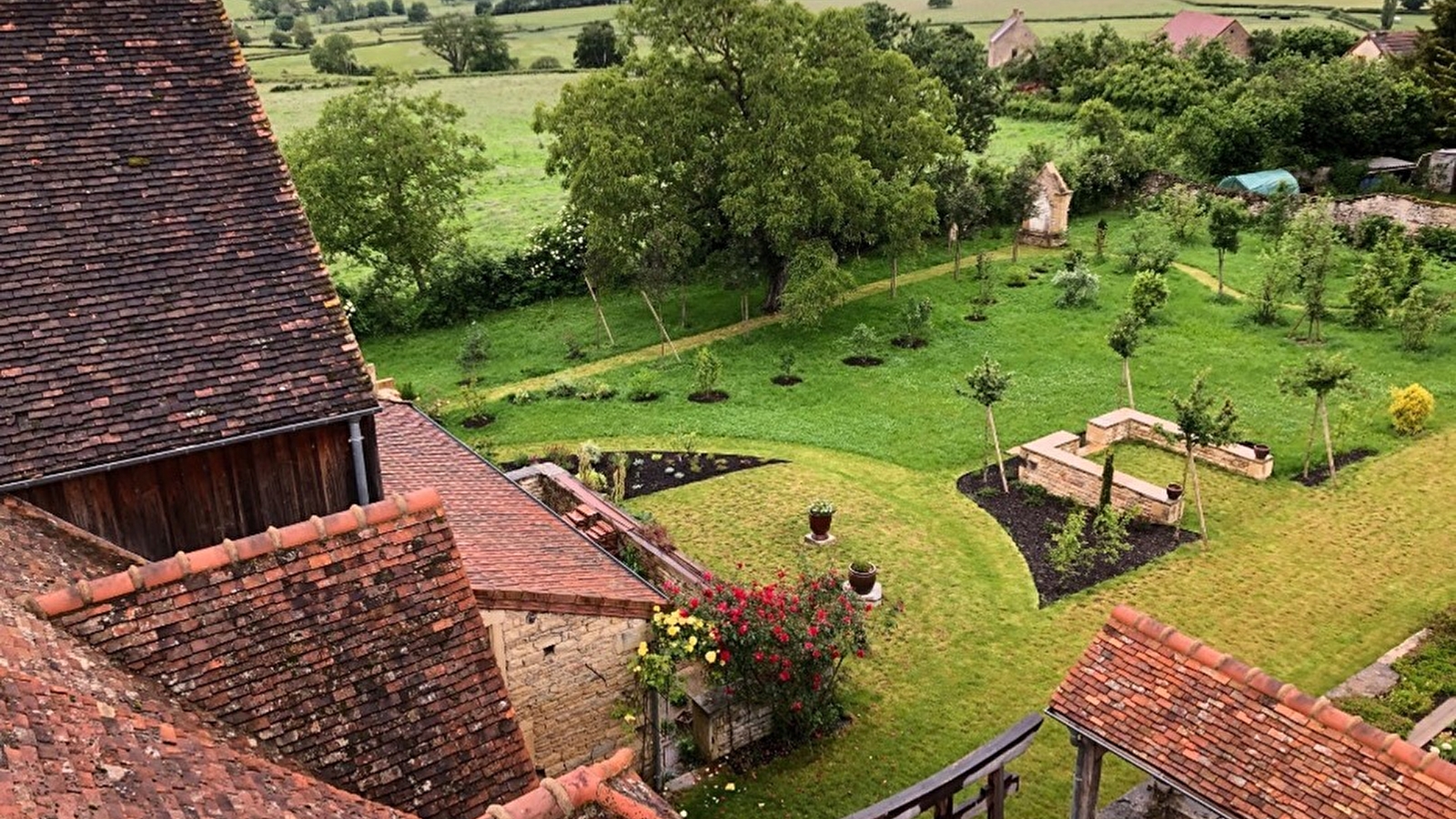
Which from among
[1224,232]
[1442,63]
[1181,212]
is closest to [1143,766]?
[1224,232]

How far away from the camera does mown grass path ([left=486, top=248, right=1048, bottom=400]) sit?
28.1m

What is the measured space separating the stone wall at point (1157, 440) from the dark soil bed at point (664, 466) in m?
6.72

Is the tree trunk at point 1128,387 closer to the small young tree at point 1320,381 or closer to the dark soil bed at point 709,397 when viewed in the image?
the small young tree at point 1320,381

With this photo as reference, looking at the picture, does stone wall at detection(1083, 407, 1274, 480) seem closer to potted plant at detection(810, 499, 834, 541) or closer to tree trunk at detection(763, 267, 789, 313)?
potted plant at detection(810, 499, 834, 541)

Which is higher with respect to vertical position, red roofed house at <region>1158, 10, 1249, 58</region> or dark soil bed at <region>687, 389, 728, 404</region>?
red roofed house at <region>1158, 10, 1249, 58</region>

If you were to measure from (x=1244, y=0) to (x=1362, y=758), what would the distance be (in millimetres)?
121744

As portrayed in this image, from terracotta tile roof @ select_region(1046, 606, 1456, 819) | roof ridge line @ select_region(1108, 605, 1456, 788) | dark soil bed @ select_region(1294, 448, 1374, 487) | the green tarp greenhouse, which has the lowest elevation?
dark soil bed @ select_region(1294, 448, 1374, 487)

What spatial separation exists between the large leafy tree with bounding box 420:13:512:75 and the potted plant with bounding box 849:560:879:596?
2820 inches

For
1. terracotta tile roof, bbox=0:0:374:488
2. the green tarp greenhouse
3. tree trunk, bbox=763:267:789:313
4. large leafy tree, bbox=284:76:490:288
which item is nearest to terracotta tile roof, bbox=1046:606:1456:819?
terracotta tile roof, bbox=0:0:374:488

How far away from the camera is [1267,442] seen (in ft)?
73.9

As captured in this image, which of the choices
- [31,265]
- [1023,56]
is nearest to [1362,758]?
[31,265]

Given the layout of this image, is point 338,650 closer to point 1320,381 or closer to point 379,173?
point 1320,381

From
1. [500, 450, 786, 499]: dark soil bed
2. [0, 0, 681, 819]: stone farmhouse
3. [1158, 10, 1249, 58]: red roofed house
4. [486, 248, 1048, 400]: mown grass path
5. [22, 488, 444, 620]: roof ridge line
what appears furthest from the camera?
[1158, 10, 1249, 58]: red roofed house

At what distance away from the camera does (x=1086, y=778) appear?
10766 mm
